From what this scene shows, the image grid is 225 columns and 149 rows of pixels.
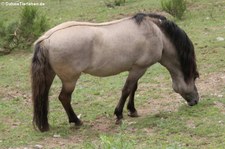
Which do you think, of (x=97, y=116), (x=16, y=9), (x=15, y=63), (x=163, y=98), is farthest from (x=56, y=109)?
(x=16, y=9)

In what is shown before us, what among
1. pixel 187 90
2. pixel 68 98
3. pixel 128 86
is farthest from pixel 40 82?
pixel 187 90

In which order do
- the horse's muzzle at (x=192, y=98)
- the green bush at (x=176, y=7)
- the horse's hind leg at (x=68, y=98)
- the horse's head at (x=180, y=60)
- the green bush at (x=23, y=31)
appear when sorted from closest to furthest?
the horse's hind leg at (x=68, y=98), the horse's head at (x=180, y=60), the horse's muzzle at (x=192, y=98), the green bush at (x=23, y=31), the green bush at (x=176, y=7)

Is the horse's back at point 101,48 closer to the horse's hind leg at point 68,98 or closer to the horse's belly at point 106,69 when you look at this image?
the horse's belly at point 106,69

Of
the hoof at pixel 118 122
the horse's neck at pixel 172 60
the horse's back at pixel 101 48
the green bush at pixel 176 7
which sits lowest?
the hoof at pixel 118 122

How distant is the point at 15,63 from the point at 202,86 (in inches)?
169

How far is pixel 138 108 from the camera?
7148 mm

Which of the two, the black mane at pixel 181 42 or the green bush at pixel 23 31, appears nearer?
the black mane at pixel 181 42

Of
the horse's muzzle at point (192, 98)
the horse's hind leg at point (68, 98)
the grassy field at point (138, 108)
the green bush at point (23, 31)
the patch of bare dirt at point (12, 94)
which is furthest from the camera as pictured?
the green bush at point (23, 31)

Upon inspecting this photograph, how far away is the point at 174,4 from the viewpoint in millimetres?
12203

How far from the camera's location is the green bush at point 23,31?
11422mm

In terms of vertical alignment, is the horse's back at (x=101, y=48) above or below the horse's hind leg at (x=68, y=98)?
above

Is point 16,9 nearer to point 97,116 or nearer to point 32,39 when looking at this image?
point 32,39

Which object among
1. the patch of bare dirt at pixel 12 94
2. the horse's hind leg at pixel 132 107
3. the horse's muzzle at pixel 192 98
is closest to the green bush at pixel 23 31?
the patch of bare dirt at pixel 12 94

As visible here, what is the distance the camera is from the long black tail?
5930mm
